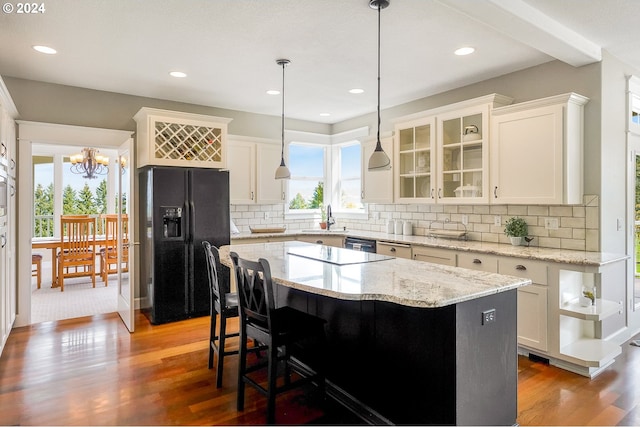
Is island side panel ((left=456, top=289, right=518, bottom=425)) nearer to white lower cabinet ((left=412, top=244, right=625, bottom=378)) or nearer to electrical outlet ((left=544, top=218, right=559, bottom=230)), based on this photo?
white lower cabinet ((left=412, top=244, right=625, bottom=378))

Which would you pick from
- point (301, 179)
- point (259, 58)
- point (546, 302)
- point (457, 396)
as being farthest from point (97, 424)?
point (301, 179)

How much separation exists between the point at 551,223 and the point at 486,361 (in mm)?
2213

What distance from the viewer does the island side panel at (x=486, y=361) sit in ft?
6.38

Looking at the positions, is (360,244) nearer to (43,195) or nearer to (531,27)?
(531,27)

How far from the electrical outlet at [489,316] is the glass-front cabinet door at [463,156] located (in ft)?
6.88

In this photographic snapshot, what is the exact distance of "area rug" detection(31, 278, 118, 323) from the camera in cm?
466

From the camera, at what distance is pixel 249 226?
567cm

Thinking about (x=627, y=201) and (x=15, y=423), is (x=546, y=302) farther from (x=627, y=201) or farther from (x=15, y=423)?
(x=15, y=423)

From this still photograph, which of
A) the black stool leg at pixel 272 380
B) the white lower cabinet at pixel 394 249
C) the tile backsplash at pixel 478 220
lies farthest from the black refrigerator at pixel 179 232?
the black stool leg at pixel 272 380

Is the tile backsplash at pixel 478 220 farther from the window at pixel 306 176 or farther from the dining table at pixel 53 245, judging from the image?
the dining table at pixel 53 245

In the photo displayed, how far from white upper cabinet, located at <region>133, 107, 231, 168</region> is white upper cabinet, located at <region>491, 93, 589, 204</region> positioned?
3.08 m

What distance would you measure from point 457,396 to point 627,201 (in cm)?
306

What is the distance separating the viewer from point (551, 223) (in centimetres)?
370

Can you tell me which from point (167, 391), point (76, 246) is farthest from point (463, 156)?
point (76, 246)
